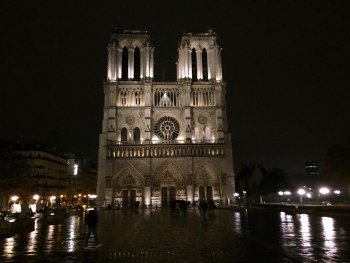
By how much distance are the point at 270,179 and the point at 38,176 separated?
5128 centimetres

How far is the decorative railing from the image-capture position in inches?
2399

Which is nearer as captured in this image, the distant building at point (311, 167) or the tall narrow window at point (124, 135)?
the tall narrow window at point (124, 135)

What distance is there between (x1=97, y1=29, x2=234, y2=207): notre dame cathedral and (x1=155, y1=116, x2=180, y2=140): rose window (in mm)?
179

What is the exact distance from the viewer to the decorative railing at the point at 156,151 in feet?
200

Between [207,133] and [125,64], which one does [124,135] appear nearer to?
[125,64]

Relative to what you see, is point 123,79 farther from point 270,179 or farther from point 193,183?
point 270,179

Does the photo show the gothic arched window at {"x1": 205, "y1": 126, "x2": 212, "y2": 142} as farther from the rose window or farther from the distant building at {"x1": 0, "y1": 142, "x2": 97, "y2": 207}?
the distant building at {"x1": 0, "y1": 142, "x2": 97, "y2": 207}

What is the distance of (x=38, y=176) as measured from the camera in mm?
65875

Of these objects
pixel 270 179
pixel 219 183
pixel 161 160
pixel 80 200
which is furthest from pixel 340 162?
pixel 80 200

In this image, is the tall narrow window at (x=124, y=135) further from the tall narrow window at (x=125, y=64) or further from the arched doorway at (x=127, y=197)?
the tall narrow window at (x=125, y=64)

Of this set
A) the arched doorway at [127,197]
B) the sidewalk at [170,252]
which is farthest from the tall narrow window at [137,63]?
the sidewalk at [170,252]

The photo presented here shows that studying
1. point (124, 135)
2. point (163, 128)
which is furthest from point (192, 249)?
point (124, 135)

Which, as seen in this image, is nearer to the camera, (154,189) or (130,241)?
(130,241)

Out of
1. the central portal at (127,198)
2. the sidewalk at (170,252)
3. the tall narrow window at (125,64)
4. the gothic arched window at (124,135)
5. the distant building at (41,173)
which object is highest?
the tall narrow window at (125,64)
